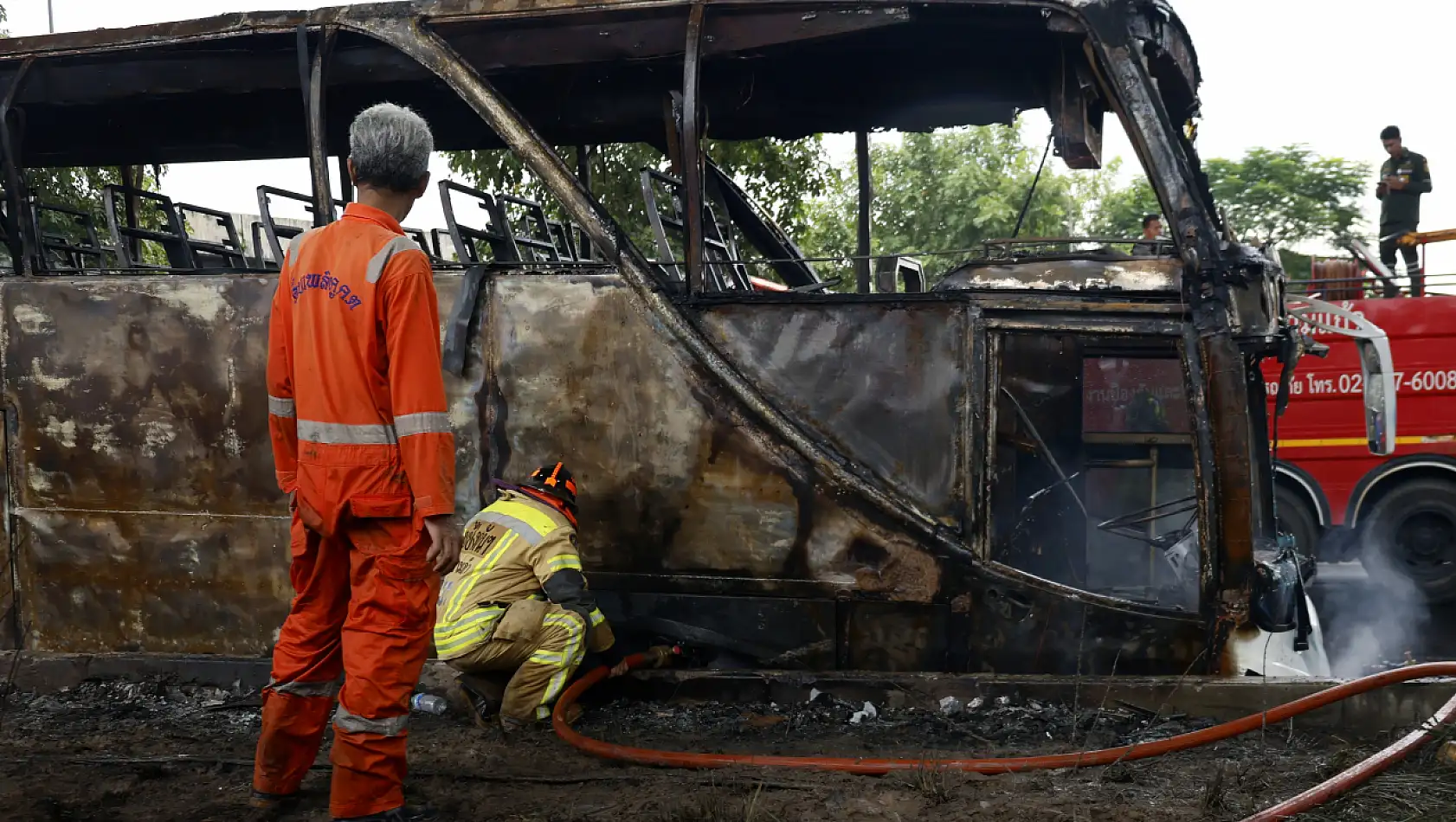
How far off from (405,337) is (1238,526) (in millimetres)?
2879

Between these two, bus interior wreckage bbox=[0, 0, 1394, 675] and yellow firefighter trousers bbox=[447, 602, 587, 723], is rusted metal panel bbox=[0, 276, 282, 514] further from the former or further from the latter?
yellow firefighter trousers bbox=[447, 602, 587, 723]

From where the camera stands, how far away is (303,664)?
330 cm

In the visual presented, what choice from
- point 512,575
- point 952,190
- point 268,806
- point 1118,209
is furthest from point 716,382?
point 1118,209

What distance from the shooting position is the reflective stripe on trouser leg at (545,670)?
438cm

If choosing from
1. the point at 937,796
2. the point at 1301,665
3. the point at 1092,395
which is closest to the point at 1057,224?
the point at 1092,395

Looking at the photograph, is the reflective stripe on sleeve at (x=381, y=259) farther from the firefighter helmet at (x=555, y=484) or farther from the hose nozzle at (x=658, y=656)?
the hose nozzle at (x=658, y=656)

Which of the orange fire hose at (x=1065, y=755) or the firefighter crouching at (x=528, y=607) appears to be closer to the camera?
the orange fire hose at (x=1065, y=755)

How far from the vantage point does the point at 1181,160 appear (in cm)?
418

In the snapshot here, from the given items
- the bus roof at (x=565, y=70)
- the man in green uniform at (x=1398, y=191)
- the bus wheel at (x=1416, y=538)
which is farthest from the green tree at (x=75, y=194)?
the man in green uniform at (x=1398, y=191)

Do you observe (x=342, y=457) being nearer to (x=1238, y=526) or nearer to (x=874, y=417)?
(x=874, y=417)

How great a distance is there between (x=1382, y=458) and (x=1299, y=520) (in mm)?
769

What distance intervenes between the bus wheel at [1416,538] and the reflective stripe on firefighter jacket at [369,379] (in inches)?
319

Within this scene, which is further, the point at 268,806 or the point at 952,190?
the point at 952,190

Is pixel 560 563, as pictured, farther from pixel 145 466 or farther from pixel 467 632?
pixel 145 466
